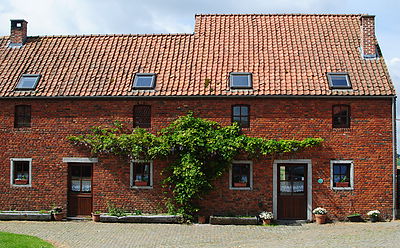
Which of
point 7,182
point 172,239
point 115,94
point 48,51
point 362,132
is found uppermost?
point 48,51

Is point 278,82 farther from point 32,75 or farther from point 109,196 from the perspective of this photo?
point 32,75

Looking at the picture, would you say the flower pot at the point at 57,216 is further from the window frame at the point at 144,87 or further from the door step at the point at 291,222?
the door step at the point at 291,222

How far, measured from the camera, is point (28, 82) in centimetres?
2050

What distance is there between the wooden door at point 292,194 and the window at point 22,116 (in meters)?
10.7

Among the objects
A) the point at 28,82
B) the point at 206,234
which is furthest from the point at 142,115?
the point at 206,234

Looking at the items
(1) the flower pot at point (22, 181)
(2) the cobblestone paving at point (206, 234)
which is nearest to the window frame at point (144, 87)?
(2) the cobblestone paving at point (206, 234)

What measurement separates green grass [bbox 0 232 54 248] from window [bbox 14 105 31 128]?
5870 mm

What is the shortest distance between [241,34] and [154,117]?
626 cm

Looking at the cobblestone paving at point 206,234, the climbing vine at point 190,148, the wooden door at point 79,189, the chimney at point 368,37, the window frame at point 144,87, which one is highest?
the chimney at point 368,37

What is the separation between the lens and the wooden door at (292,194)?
1905 centimetres

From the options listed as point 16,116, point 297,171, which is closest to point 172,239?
point 297,171

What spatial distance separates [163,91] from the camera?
1947cm

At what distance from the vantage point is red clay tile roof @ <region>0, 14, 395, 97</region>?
63.9 ft

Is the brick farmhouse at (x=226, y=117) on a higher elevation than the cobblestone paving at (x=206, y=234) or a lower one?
higher
